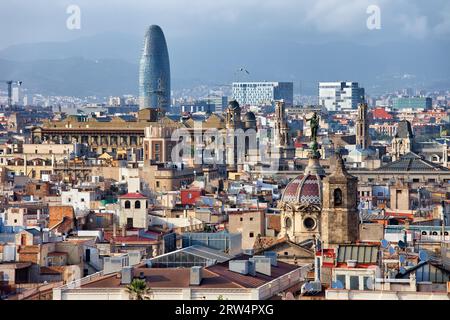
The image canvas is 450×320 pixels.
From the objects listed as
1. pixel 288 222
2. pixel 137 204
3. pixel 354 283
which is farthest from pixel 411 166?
pixel 354 283

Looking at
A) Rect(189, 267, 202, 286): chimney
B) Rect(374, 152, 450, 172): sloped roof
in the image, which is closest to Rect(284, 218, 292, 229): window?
Rect(189, 267, 202, 286): chimney

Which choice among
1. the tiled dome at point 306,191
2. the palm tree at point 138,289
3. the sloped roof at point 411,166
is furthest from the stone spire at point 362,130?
the palm tree at point 138,289

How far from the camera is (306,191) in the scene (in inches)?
1378

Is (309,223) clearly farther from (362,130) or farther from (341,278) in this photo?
(362,130)

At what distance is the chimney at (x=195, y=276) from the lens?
19.9 m

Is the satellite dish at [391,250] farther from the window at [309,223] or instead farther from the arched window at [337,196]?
the window at [309,223]

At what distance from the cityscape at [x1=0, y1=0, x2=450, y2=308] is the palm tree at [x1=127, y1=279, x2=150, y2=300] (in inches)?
1.2

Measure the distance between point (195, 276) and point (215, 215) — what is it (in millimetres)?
21375

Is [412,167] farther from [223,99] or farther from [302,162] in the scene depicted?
[223,99]

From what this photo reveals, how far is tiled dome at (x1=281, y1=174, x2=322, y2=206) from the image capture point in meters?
34.8

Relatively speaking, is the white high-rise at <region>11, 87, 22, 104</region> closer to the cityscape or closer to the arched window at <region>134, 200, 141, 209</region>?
the cityscape

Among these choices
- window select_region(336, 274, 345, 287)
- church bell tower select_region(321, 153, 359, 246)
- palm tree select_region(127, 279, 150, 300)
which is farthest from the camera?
church bell tower select_region(321, 153, 359, 246)
